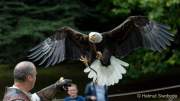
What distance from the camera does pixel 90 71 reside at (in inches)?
250

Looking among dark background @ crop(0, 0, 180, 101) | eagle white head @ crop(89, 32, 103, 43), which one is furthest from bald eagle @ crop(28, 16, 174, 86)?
dark background @ crop(0, 0, 180, 101)

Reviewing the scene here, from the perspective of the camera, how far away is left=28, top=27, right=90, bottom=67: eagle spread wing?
6.54m

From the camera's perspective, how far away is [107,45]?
625 centimetres

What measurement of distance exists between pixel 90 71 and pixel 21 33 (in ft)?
15.7

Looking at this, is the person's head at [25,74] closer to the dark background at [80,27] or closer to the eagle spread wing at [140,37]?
the eagle spread wing at [140,37]

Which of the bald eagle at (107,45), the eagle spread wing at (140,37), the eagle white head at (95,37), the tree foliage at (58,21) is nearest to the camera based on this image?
the eagle white head at (95,37)

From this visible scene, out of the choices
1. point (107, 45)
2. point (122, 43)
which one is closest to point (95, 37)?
point (107, 45)

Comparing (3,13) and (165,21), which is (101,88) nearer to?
(165,21)

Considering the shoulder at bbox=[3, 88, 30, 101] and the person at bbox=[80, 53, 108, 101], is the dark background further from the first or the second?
the shoulder at bbox=[3, 88, 30, 101]

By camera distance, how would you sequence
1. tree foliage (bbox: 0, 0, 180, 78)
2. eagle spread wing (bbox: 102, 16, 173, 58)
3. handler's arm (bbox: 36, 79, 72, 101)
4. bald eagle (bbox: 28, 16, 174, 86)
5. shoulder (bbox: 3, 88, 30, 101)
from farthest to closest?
1. tree foliage (bbox: 0, 0, 180, 78)
2. eagle spread wing (bbox: 102, 16, 173, 58)
3. bald eagle (bbox: 28, 16, 174, 86)
4. handler's arm (bbox: 36, 79, 72, 101)
5. shoulder (bbox: 3, 88, 30, 101)

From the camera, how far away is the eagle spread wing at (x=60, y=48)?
6.54m

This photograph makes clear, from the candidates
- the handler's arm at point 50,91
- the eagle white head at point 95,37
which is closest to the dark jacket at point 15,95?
the handler's arm at point 50,91

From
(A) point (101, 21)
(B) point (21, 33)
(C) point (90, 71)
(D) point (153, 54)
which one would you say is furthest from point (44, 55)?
(A) point (101, 21)

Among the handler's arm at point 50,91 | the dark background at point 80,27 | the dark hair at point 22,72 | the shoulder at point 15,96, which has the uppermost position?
the dark background at point 80,27
